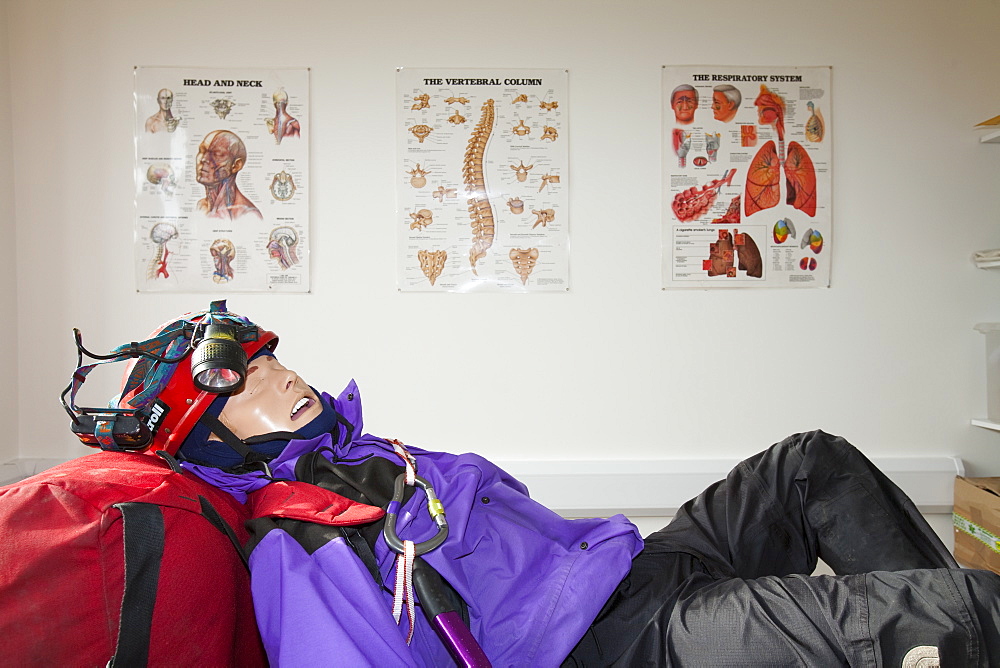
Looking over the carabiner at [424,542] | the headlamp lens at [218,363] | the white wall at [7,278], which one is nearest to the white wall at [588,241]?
the white wall at [7,278]

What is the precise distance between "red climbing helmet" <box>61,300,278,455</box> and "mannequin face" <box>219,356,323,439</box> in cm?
8

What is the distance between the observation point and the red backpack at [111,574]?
82cm

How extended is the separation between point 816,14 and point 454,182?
1527mm

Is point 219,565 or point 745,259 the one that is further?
point 745,259

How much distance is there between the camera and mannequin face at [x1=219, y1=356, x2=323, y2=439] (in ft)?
4.66

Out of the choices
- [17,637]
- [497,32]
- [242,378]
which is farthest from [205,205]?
[17,637]

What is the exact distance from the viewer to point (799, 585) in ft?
4.09

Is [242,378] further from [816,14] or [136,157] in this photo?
[816,14]

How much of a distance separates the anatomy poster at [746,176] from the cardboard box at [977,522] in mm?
939

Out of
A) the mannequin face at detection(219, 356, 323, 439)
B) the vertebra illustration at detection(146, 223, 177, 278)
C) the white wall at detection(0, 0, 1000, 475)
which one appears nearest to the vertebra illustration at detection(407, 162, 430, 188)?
the white wall at detection(0, 0, 1000, 475)

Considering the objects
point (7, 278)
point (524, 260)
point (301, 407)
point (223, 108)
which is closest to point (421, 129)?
point (524, 260)

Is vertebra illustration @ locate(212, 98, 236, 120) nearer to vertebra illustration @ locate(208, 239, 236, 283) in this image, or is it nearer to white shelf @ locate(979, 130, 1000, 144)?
vertebra illustration @ locate(208, 239, 236, 283)

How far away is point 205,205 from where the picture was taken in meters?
2.49

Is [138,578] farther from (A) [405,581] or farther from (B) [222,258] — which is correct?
(B) [222,258]
